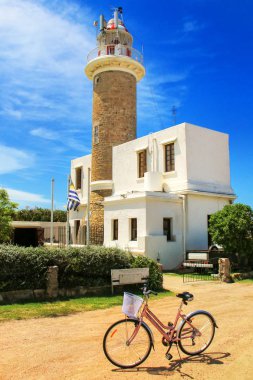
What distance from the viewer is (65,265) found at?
35.7 ft

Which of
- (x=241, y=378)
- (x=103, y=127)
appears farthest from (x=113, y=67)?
(x=241, y=378)

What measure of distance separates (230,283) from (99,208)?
1229 cm

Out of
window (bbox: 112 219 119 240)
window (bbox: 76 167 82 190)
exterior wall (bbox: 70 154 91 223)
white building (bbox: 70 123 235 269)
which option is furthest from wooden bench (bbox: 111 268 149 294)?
window (bbox: 76 167 82 190)

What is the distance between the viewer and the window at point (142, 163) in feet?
72.2

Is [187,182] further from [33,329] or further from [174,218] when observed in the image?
[33,329]

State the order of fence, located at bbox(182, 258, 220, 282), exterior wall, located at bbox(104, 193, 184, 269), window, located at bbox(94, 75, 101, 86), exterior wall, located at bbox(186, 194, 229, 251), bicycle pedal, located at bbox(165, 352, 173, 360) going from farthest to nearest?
window, located at bbox(94, 75, 101, 86) < exterior wall, located at bbox(186, 194, 229, 251) < exterior wall, located at bbox(104, 193, 184, 269) < fence, located at bbox(182, 258, 220, 282) < bicycle pedal, located at bbox(165, 352, 173, 360)

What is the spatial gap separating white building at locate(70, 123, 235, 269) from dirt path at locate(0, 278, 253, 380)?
898cm

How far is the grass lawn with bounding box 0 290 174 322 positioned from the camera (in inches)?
336

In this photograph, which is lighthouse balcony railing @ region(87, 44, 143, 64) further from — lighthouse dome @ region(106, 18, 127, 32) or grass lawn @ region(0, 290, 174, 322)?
grass lawn @ region(0, 290, 174, 322)

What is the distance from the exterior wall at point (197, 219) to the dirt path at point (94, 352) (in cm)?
951

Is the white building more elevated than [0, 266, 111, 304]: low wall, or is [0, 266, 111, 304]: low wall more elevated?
the white building

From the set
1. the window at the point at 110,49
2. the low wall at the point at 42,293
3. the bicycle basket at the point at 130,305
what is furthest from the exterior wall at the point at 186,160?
the bicycle basket at the point at 130,305

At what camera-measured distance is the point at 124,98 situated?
83.1ft

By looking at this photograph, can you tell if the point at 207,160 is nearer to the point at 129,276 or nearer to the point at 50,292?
the point at 129,276
